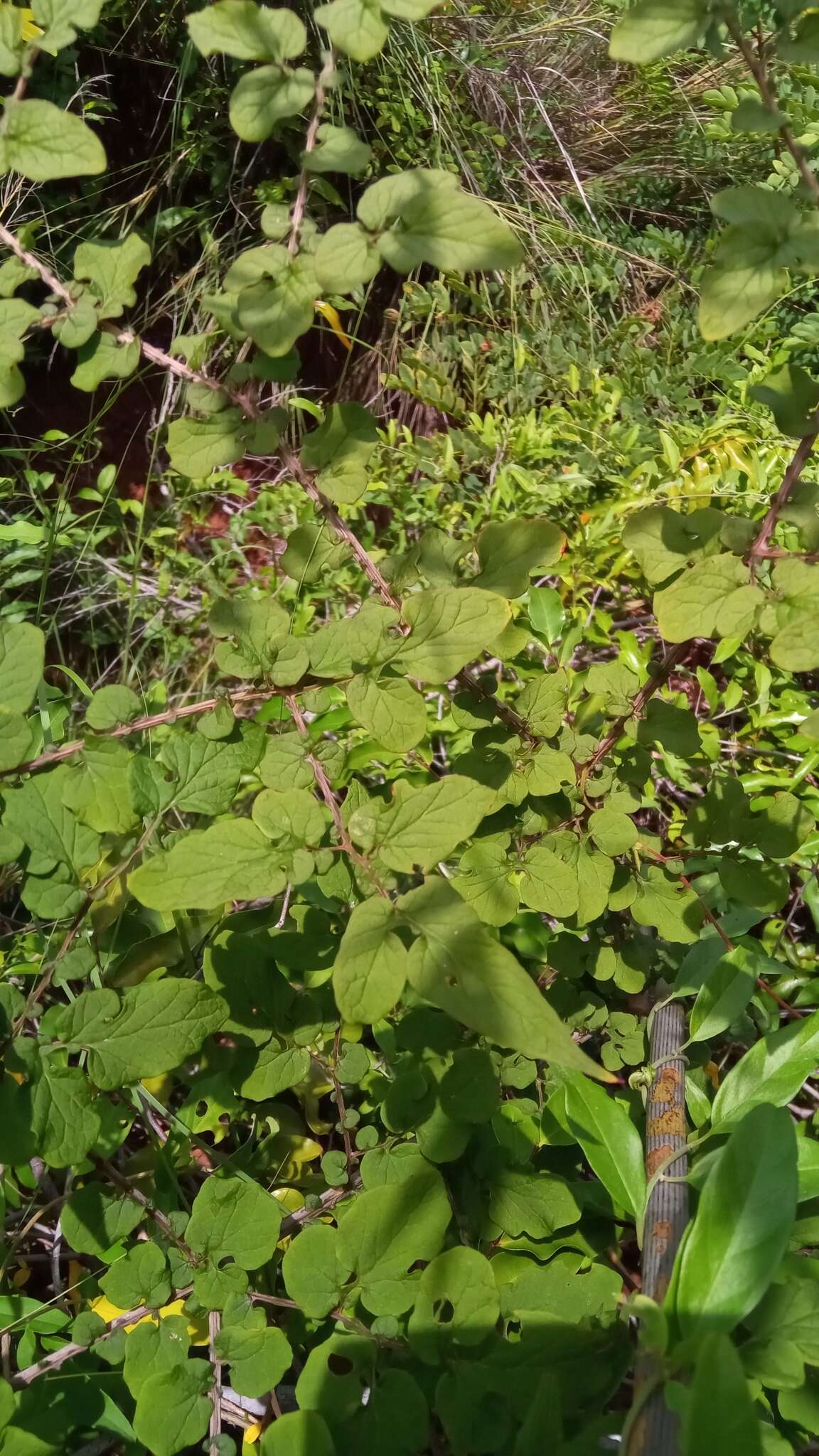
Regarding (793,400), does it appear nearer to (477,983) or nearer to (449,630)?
(449,630)

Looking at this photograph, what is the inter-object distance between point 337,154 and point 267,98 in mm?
67

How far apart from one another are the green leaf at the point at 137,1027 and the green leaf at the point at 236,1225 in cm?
15

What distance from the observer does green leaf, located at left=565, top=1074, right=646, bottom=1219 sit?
846 mm

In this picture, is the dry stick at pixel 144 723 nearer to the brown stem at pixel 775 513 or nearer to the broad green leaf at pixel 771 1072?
the brown stem at pixel 775 513

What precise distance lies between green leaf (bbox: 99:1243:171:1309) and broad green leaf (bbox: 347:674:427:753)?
1.55ft

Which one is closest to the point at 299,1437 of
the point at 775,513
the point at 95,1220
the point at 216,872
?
the point at 95,1220

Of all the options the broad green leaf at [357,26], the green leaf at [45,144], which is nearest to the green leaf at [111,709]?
the green leaf at [45,144]

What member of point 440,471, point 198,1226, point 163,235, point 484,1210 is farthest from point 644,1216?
point 163,235

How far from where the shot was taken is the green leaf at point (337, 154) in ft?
1.99

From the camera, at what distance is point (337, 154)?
0.62m

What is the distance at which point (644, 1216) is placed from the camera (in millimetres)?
793

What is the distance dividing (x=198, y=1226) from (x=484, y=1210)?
278 millimetres

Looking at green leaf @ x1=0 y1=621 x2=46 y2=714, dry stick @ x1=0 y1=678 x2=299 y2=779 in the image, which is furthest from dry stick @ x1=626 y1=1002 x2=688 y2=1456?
green leaf @ x1=0 y1=621 x2=46 y2=714

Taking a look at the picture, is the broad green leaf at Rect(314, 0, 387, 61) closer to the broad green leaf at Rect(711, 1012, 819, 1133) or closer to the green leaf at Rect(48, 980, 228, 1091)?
the green leaf at Rect(48, 980, 228, 1091)
